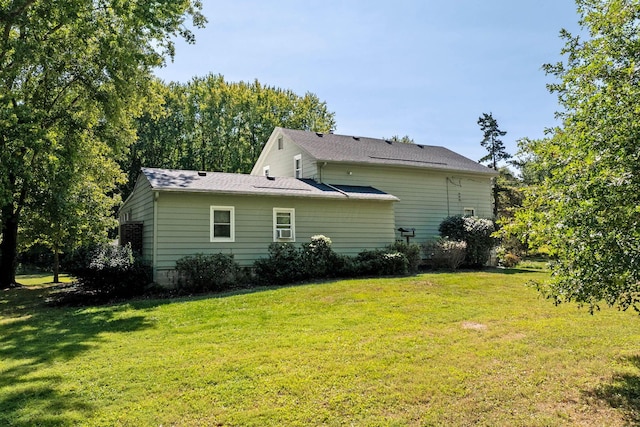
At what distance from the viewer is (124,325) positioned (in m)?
8.20

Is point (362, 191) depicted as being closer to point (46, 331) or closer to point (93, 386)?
point (46, 331)

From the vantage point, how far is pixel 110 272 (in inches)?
445

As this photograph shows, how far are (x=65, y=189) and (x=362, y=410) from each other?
1380 cm

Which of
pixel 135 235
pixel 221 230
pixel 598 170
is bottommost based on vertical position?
pixel 135 235

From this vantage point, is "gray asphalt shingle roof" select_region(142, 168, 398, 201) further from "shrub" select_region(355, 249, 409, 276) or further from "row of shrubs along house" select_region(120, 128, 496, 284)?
"shrub" select_region(355, 249, 409, 276)

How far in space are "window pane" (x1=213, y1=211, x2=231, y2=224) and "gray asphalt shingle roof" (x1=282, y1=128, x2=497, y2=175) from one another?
540cm

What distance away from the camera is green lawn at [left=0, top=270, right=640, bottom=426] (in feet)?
14.1

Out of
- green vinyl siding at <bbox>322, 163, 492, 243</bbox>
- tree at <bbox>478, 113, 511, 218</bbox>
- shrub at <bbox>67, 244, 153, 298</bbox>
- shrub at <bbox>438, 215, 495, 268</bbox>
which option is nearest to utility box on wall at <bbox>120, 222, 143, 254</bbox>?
shrub at <bbox>67, 244, 153, 298</bbox>

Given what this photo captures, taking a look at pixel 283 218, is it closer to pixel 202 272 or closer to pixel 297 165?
pixel 202 272

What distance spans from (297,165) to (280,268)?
24.3ft

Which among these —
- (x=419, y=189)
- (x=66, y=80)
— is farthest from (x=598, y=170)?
(x=66, y=80)

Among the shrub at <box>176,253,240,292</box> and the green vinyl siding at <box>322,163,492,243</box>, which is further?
the green vinyl siding at <box>322,163,492,243</box>

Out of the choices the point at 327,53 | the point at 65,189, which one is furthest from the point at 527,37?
the point at 65,189

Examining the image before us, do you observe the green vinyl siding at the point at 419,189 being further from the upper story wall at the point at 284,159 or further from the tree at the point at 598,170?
the tree at the point at 598,170
